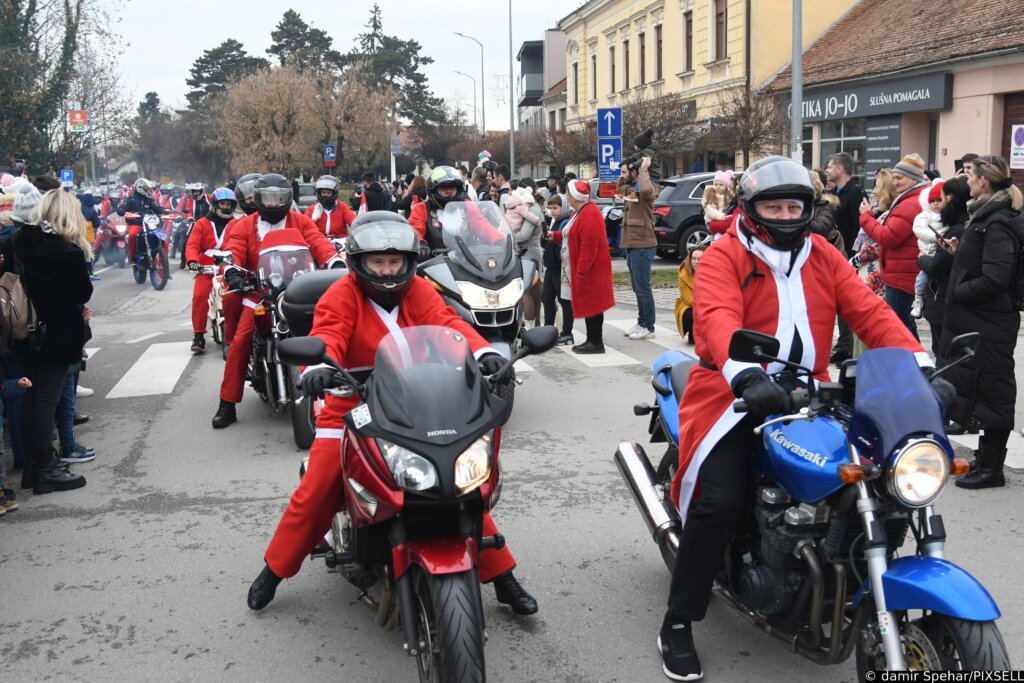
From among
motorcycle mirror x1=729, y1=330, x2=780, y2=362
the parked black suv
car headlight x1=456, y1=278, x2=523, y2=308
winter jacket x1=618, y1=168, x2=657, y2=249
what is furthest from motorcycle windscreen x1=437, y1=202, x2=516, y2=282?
the parked black suv

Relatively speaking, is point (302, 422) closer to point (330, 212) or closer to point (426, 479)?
point (426, 479)

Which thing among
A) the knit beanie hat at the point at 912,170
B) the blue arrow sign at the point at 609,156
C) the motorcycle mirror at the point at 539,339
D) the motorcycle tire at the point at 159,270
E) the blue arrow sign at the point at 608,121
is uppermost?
the blue arrow sign at the point at 608,121

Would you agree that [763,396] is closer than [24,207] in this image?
Yes

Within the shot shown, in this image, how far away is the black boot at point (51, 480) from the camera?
6555 millimetres

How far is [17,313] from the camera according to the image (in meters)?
6.09

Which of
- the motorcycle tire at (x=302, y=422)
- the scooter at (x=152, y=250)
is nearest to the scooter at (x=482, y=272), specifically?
the motorcycle tire at (x=302, y=422)

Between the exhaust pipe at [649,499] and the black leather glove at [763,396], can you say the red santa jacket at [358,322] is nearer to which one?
the exhaust pipe at [649,499]

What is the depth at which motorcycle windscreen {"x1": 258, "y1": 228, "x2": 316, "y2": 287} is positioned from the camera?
777cm

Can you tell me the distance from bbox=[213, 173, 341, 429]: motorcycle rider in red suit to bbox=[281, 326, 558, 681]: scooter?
446 cm

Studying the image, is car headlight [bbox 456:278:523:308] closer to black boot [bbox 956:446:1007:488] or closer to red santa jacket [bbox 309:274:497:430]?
black boot [bbox 956:446:1007:488]

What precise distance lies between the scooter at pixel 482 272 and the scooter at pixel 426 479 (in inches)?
150

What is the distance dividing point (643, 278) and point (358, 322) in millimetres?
7803

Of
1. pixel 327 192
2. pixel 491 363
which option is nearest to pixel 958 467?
pixel 491 363

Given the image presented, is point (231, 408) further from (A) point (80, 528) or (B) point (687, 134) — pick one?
(B) point (687, 134)
